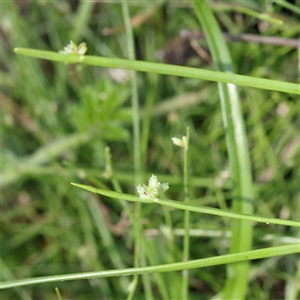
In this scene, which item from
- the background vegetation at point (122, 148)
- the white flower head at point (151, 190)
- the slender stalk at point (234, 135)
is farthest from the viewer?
the background vegetation at point (122, 148)

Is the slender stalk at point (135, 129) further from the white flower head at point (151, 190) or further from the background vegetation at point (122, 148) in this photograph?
the white flower head at point (151, 190)

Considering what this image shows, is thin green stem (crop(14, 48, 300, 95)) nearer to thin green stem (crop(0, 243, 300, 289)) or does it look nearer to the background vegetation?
thin green stem (crop(0, 243, 300, 289))

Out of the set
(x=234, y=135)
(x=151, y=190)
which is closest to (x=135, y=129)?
(x=234, y=135)

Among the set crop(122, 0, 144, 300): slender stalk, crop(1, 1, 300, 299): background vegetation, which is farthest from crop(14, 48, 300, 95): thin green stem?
crop(1, 1, 300, 299): background vegetation

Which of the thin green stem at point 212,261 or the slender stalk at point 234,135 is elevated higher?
the slender stalk at point 234,135

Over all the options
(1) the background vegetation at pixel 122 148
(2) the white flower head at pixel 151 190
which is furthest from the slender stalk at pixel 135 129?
(2) the white flower head at pixel 151 190

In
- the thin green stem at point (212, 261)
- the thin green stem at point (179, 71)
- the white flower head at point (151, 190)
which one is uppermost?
the thin green stem at point (179, 71)

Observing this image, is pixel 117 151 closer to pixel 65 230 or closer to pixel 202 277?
pixel 65 230
